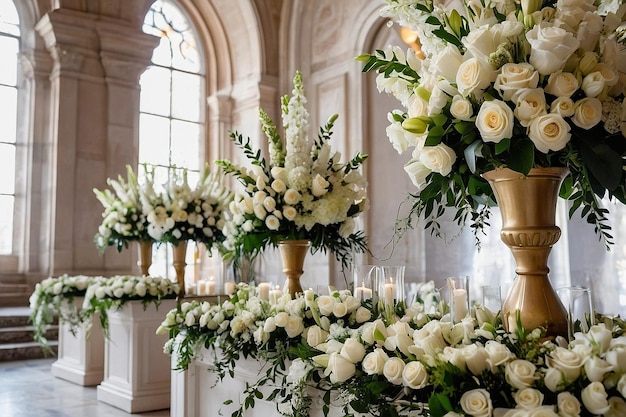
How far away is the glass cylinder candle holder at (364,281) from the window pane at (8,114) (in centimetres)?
974

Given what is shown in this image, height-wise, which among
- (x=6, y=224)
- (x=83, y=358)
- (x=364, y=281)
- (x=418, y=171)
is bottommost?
(x=83, y=358)

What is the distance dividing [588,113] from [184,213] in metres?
4.93

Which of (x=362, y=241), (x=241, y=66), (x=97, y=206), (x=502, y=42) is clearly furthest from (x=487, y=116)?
(x=241, y=66)

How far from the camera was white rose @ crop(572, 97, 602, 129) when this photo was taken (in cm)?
172

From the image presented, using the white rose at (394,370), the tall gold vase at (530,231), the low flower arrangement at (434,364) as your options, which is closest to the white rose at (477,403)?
the low flower arrangement at (434,364)

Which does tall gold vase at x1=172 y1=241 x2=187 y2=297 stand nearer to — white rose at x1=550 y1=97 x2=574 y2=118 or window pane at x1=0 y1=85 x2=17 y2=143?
white rose at x1=550 y1=97 x2=574 y2=118

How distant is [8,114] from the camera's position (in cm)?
1071

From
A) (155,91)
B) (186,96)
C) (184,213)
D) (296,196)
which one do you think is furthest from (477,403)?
(186,96)

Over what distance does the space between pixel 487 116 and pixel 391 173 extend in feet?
27.8

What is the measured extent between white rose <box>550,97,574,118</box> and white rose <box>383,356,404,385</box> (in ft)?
2.58

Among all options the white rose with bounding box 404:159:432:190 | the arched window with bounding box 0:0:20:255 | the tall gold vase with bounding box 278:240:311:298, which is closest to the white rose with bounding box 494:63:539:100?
the white rose with bounding box 404:159:432:190

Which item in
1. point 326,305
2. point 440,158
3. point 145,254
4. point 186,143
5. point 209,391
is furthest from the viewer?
point 186,143

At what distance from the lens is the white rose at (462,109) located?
1813mm

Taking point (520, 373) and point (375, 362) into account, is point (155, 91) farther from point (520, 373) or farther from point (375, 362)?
point (520, 373)
